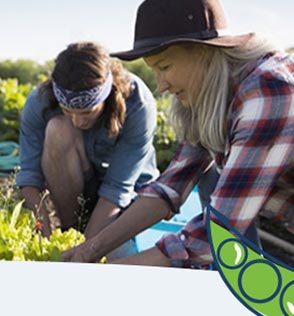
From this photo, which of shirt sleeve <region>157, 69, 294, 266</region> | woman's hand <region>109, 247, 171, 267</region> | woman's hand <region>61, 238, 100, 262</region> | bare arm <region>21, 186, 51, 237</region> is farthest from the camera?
bare arm <region>21, 186, 51, 237</region>

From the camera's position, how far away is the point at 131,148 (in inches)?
113

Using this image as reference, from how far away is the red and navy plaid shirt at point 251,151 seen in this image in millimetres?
1777

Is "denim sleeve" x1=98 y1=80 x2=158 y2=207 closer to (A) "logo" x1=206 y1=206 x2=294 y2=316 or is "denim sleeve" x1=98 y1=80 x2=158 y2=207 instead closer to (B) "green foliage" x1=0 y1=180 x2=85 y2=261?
(B) "green foliage" x1=0 y1=180 x2=85 y2=261

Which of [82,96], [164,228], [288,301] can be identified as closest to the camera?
[288,301]

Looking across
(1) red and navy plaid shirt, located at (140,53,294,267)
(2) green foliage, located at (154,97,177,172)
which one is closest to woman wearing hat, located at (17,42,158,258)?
(1) red and navy plaid shirt, located at (140,53,294,267)

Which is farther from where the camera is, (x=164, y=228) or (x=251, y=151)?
(x=164, y=228)

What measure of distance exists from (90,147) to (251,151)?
121 centimetres

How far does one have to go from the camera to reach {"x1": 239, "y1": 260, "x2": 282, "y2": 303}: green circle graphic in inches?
51.8

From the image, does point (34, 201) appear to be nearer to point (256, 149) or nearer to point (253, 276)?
point (256, 149)

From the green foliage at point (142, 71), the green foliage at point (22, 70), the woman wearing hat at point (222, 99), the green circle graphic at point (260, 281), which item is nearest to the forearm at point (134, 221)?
the woman wearing hat at point (222, 99)

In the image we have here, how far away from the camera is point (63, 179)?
9.61 feet

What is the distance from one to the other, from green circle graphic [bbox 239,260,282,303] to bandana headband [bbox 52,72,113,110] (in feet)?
4.39

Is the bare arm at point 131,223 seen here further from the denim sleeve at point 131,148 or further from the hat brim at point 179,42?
the denim sleeve at point 131,148

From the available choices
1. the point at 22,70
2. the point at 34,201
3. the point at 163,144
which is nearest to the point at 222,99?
the point at 34,201
